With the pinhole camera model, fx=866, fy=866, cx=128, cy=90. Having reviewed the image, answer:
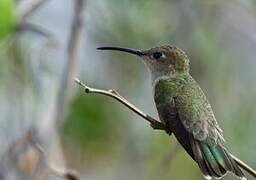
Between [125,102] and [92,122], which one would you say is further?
[92,122]

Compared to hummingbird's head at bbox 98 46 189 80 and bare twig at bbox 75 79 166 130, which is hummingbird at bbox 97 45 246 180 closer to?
hummingbird's head at bbox 98 46 189 80

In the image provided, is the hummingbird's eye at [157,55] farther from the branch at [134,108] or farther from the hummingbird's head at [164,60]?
the branch at [134,108]

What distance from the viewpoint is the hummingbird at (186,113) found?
3.47 metres

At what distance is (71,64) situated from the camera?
387 cm

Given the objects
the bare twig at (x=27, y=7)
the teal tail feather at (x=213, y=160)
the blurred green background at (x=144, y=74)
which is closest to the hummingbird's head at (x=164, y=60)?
the bare twig at (x=27, y=7)

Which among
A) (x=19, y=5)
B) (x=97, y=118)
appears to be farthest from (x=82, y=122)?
(x=19, y=5)

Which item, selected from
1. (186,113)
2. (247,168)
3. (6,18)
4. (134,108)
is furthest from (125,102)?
(6,18)

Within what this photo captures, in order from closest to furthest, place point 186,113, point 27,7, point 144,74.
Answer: point 186,113, point 27,7, point 144,74

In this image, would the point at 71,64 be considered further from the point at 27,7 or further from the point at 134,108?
the point at 134,108

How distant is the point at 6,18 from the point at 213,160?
116 cm

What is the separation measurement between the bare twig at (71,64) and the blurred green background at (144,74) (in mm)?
1503

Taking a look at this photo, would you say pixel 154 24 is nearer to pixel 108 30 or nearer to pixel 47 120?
pixel 108 30

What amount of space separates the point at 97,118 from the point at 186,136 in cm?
222

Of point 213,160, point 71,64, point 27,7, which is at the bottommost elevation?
point 27,7
